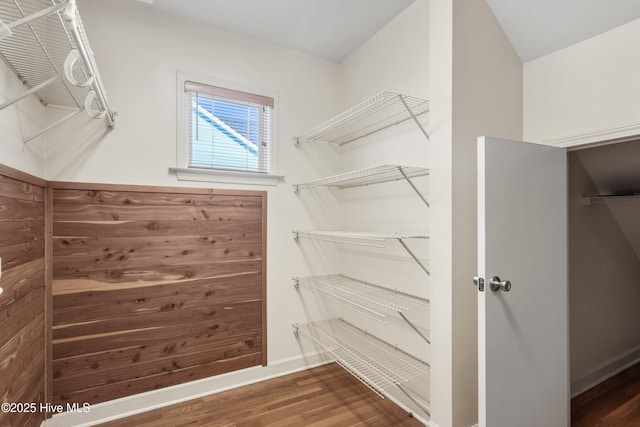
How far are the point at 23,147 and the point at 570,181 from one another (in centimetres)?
320

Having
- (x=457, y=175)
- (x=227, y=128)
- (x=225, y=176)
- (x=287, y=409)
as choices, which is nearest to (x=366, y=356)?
(x=287, y=409)

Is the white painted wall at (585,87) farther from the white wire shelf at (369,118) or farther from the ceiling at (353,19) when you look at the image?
the white wire shelf at (369,118)

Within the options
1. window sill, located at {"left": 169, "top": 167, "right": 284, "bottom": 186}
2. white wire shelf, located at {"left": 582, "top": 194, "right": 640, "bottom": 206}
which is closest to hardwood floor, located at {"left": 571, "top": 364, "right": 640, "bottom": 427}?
white wire shelf, located at {"left": 582, "top": 194, "right": 640, "bottom": 206}

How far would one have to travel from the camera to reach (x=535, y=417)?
152 centimetres

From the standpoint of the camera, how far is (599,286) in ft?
7.38

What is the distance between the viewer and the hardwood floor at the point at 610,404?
1.85 m

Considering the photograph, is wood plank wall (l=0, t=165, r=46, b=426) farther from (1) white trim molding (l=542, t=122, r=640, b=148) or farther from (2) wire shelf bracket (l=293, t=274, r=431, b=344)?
(1) white trim molding (l=542, t=122, r=640, b=148)

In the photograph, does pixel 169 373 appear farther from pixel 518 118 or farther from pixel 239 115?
pixel 518 118

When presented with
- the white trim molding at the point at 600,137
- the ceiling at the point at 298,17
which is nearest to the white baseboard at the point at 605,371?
the white trim molding at the point at 600,137

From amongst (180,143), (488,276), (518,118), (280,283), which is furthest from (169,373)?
(518,118)

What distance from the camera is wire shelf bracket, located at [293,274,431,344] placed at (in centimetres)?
186

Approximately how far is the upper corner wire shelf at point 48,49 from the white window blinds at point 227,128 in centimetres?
64

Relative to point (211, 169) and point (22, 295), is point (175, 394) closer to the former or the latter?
point (22, 295)

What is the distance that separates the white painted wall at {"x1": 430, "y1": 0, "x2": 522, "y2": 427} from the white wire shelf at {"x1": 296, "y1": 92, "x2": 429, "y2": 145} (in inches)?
9.0
